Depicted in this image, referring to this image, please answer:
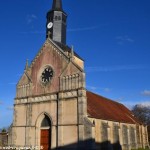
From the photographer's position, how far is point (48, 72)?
30.5 meters

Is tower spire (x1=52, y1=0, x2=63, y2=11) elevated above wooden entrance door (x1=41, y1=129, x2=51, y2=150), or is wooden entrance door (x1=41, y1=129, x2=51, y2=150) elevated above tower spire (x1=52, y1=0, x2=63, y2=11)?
tower spire (x1=52, y1=0, x2=63, y2=11)

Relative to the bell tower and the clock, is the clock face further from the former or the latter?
the clock

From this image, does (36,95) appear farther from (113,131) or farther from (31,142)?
(113,131)

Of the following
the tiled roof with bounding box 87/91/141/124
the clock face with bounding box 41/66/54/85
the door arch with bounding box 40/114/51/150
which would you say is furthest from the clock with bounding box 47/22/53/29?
the door arch with bounding box 40/114/51/150

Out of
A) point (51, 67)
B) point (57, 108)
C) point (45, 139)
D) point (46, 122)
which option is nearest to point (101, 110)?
point (57, 108)

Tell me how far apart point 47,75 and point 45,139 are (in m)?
7.84

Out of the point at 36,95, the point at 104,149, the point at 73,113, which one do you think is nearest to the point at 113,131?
the point at 104,149

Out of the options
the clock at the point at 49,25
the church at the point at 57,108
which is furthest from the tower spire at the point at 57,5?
the clock at the point at 49,25

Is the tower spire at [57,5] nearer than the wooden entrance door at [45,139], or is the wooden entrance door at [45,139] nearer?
the wooden entrance door at [45,139]

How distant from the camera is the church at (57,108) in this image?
25.9 meters

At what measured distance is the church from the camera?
25898 millimetres

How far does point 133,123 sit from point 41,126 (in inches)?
746

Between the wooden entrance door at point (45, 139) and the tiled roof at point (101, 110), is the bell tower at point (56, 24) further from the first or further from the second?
the wooden entrance door at point (45, 139)

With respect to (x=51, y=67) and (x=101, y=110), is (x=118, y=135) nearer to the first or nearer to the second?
(x=101, y=110)
